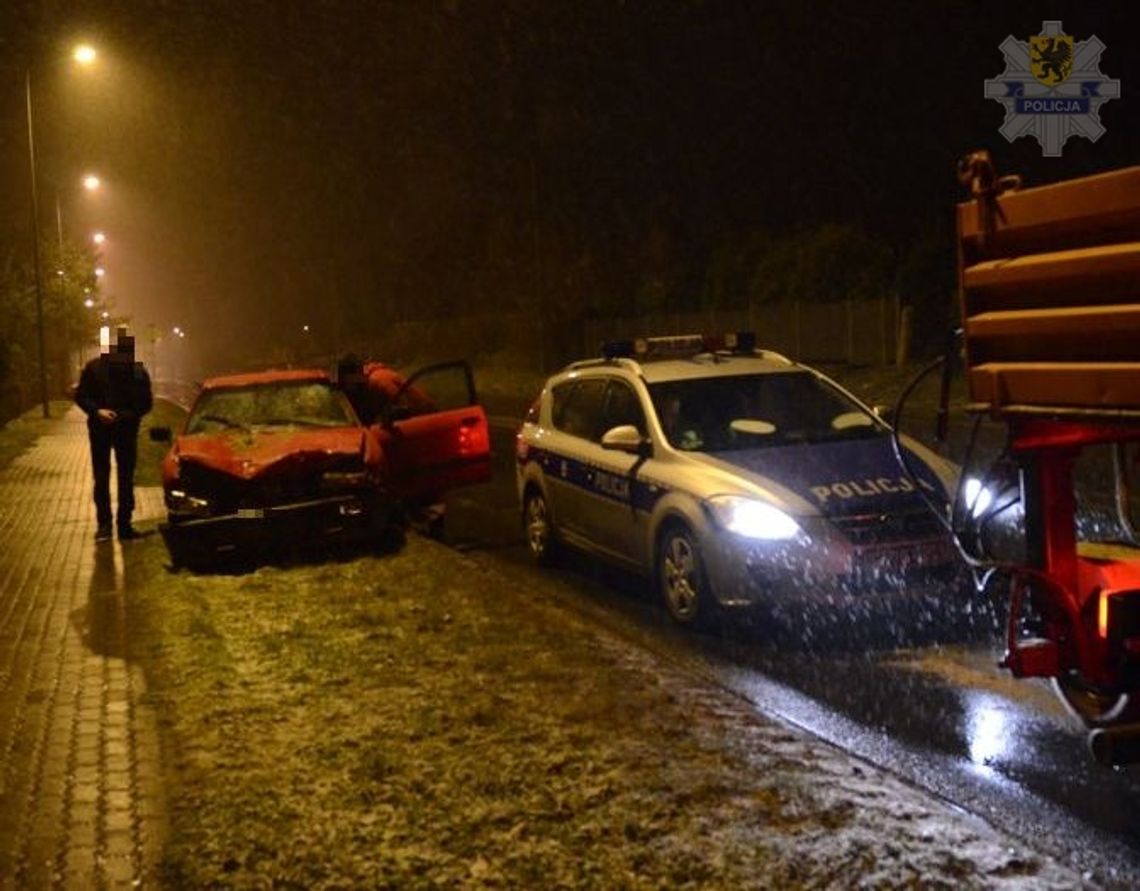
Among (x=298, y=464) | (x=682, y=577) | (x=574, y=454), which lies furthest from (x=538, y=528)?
(x=682, y=577)

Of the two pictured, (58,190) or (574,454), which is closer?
(574,454)

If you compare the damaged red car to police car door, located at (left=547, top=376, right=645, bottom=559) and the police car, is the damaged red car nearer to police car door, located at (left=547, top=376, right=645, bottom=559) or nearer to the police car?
the police car

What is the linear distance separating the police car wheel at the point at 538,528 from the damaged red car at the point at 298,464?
1.14 meters

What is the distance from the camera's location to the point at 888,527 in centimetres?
753

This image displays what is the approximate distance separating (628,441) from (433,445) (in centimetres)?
399

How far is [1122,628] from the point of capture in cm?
419

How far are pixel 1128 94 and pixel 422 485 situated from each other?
29.5 metres

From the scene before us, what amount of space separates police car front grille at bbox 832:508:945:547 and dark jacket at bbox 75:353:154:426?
6.86m

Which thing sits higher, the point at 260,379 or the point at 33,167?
the point at 33,167

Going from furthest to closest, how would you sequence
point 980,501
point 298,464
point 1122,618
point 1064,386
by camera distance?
point 298,464 → point 980,501 → point 1064,386 → point 1122,618

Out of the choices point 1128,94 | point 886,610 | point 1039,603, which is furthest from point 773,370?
point 1128,94

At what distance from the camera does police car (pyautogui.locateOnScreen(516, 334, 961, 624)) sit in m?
7.49

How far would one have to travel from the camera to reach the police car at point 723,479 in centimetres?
749

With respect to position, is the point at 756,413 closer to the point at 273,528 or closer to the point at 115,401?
the point at 273,528
